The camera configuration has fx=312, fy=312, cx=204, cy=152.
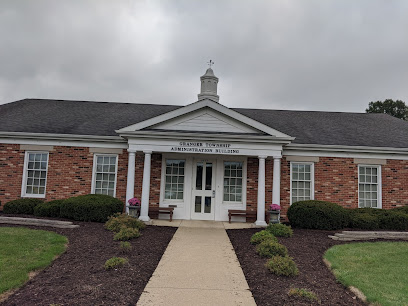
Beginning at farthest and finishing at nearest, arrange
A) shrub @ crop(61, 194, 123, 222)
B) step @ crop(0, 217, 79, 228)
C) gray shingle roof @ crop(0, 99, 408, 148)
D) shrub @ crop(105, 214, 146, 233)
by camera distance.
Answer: gray shingle roof @ crop(0, 99, 408, 148)
shrub @ crop(61, 194, 123, 222)
step @ crop(0, 217, 79, 228)
shrub @ crop(105, 214, 146, 233)

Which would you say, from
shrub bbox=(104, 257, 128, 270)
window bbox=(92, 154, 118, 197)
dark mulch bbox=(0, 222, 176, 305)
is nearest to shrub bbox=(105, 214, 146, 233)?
dark mulch bbox=(0, 222, 176, 305)

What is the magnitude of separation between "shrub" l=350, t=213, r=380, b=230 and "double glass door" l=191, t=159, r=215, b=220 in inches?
215

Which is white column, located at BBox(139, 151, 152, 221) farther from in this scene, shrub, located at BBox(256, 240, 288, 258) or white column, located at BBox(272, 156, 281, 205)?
shrub, located at BBox(256, 240, 288, 258)


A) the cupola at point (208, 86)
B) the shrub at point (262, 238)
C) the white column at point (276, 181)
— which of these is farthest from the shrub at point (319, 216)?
the cupola at point (208, 86)

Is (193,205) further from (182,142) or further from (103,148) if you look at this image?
(103,148)

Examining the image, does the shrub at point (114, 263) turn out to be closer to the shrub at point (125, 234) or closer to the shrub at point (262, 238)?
the shrub at point (125, 234)

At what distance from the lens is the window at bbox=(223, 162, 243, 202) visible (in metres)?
13.4

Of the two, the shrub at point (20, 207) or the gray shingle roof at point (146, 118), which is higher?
the gray shingle roof at point (146, 118)

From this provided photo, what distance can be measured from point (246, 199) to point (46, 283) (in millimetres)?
9036

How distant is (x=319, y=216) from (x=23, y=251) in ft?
30.0

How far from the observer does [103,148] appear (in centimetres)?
1342

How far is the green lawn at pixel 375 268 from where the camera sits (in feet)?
17.9

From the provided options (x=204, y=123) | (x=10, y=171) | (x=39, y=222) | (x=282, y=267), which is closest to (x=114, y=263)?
(x=282, y=267)

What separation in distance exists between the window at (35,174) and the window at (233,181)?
773 cm
